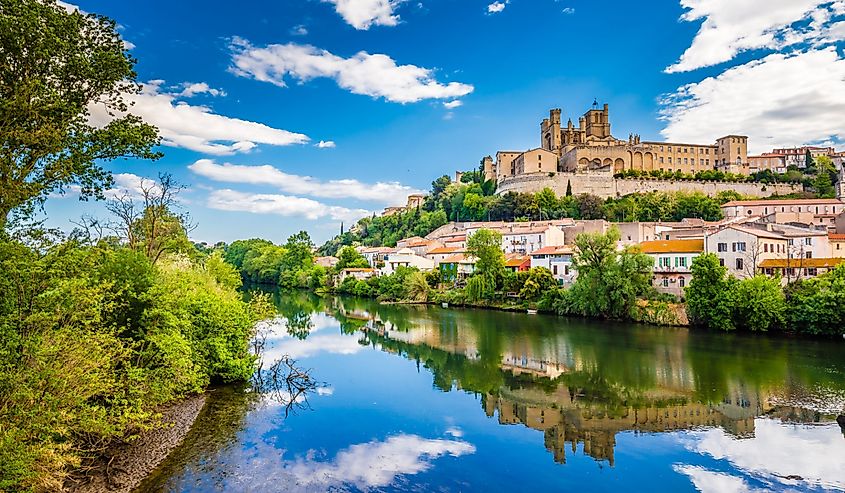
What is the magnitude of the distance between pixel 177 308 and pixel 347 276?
147 feet

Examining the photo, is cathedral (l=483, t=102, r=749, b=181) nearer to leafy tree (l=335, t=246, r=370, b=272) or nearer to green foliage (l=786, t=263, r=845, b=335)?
leafy tree (l=335, t=246, r=370, b=272)

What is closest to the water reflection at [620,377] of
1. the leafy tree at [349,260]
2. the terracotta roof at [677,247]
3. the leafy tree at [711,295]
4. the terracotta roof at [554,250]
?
the leafy tree at [711,295]

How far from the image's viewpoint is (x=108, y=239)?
15.4 meters

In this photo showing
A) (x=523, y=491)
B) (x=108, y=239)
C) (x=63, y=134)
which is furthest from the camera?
(x=108, y=239)

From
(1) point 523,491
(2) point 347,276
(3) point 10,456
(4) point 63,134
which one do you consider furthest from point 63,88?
(2) point 347,276

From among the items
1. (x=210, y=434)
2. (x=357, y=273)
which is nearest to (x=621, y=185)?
(x=357, y=273)

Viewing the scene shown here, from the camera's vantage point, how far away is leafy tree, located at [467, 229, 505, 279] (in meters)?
42.1

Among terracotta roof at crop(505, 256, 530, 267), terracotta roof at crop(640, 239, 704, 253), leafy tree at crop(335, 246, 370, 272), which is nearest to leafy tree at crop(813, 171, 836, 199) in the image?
terracotta roof at crop(640, 239, 704, 253)

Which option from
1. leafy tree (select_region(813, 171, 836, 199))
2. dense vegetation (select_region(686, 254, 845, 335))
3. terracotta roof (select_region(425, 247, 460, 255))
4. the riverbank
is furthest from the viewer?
leafy tree (select_region(813, 171, 836, 199))

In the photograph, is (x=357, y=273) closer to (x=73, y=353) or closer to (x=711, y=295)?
(x=711, y=295)

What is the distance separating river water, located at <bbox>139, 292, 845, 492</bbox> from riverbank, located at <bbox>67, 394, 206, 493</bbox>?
0.29 meters

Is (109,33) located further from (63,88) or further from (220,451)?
(220,451)

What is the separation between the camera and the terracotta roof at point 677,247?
3447 centimetres

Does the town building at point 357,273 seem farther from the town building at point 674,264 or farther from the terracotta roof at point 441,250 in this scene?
the town building at point 674,264
